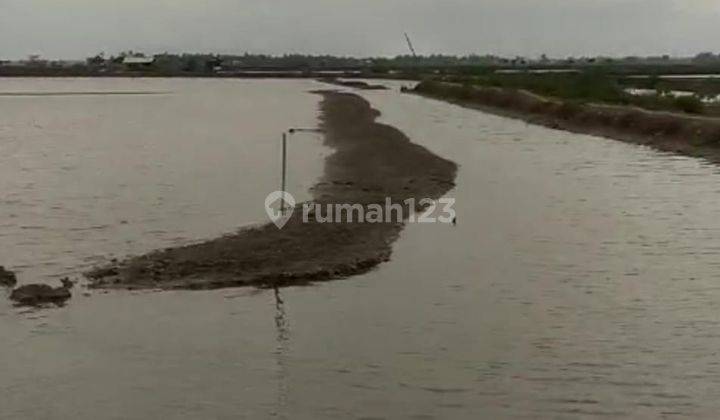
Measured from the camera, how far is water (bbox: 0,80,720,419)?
7988 millimetres

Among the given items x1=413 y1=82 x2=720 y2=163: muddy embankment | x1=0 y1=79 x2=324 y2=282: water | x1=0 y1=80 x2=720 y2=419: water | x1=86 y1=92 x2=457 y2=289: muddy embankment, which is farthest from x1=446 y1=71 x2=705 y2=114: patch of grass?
x1=0 y1=80 x2=720 y2=419: water

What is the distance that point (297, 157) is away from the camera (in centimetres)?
3092

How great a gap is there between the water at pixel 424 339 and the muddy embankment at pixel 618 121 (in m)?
16.2

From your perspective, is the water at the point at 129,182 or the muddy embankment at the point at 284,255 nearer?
the muddy embankment at the point at 284,255

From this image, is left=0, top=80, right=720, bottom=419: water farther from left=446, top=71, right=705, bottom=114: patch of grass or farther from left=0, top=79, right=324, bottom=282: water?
left=446, top=71, right=705, bottom=114: patch of grass

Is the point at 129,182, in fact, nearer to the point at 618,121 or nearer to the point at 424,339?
the point at 424,339

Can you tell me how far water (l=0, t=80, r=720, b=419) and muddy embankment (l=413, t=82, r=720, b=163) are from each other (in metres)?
16.2

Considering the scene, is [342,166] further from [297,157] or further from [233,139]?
[233,139]

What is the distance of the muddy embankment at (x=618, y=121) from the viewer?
31891 mm

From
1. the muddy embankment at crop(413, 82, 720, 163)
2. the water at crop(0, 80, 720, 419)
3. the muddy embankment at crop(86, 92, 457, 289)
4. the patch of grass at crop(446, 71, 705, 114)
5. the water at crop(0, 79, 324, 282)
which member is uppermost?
the patch of grass at crop(446, 71, 705, 114)

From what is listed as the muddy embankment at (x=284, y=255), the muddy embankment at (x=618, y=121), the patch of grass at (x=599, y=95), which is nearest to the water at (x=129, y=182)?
the muddy embankment at (x=284, y=255)

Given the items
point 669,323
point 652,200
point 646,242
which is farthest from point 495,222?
point 669,323

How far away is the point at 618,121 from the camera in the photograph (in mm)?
40781

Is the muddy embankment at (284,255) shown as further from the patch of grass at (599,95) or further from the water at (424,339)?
the patch of grass at (599,95)
